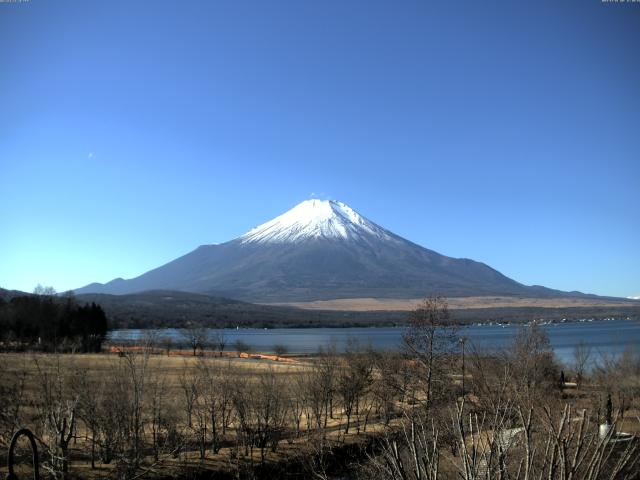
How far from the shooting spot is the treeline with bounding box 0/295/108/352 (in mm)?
77438

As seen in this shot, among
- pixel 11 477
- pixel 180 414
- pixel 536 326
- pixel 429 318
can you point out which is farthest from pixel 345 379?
pixel 11 477

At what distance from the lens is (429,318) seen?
3167cm

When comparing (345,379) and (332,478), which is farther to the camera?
(345,379)

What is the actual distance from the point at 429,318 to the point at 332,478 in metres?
10.7

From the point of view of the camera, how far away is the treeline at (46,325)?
77.4 meters

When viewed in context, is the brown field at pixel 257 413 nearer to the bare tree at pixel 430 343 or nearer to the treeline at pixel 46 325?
the bare tree at pixel 430 343

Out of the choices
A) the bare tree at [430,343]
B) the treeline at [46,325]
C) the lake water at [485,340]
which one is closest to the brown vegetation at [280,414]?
the bare tree at [430,343]

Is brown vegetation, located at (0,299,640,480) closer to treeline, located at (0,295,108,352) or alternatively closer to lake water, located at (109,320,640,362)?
lake water, located at (109,320,640,362)

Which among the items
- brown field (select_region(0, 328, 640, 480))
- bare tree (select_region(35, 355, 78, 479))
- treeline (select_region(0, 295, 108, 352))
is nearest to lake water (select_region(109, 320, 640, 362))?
brown field (select_region(0, 328, 640, 480))

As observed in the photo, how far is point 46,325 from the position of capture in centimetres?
8069

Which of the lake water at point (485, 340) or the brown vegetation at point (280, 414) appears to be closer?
the brown vegetation at point (280, 414)

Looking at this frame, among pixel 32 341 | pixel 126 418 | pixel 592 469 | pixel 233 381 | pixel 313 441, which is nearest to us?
pixel 592 469

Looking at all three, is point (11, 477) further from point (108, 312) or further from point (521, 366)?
point (108, 312)

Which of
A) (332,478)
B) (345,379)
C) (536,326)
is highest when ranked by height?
(536,326)
